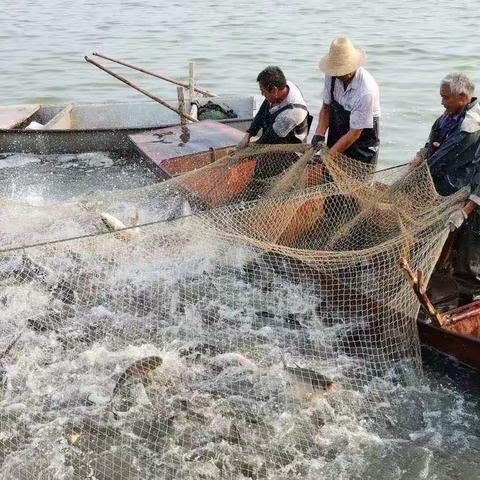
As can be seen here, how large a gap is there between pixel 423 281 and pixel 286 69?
44.2 ft

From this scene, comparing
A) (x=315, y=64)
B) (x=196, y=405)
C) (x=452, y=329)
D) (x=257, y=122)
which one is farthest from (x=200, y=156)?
(x=315, y=64)

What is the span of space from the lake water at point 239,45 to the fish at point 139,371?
7440mm

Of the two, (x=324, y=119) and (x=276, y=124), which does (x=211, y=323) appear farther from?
(x=324, y=119)

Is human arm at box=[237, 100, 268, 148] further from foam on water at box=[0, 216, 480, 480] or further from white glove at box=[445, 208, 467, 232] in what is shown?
white glove at box=[445, 208, 467, 232]

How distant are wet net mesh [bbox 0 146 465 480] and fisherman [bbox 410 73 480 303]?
183 mm

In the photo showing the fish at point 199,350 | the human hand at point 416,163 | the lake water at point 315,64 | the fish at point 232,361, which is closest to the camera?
the lake water at point 315,64

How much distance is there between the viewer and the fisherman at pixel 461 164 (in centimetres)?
505

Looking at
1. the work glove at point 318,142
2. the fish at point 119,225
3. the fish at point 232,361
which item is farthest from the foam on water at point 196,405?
the work glove at point 318,142

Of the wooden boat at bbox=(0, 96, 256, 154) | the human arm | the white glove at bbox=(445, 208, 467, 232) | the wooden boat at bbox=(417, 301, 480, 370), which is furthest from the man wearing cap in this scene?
the wooden boat at bbox=(0, 96, 256, 154)

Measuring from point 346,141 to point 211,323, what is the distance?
88.4 inches

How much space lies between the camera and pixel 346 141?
623 cm

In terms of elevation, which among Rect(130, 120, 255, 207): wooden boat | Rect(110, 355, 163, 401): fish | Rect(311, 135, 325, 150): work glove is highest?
Rect(311, 135, 325, 150): work glove

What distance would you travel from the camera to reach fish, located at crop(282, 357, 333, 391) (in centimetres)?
484

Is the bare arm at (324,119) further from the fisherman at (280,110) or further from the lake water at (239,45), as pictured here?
the lake water at (239,45)
